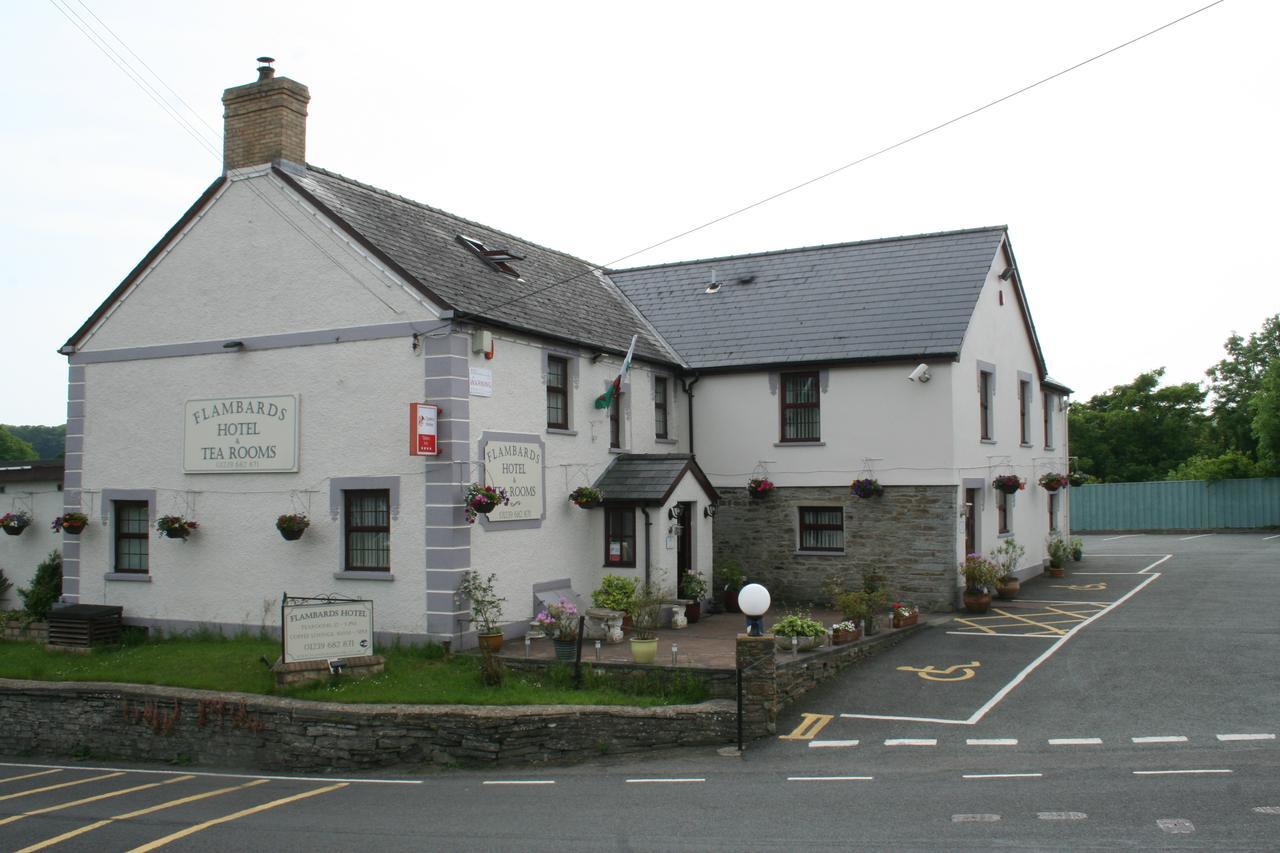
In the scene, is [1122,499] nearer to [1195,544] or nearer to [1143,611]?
[1195,544]

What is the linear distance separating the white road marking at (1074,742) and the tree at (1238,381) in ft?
167

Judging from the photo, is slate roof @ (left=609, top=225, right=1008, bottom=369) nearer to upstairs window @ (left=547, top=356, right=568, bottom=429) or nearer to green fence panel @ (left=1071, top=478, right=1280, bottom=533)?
upstairs window @ (left=547, top=356, right=568, bottom=429)

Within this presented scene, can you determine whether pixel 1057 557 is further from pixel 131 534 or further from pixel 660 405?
pixel 131 534

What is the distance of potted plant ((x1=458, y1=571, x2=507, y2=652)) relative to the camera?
653 inches

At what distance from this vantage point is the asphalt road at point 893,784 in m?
9.66

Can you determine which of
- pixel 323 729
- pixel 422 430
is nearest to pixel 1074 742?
pixel 323 729

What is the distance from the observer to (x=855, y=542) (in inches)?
883

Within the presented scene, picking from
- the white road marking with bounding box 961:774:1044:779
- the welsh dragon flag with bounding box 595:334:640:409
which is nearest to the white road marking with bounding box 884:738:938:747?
the white road marking with bounding box 961:774:1044:779

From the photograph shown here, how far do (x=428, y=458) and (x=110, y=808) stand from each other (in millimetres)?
6742

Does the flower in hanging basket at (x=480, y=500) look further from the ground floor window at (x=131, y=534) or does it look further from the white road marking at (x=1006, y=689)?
the ground floor window at (x=131, y=534)

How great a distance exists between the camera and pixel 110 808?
12062 mm

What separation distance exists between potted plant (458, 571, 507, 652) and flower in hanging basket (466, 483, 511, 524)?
3.27 ft

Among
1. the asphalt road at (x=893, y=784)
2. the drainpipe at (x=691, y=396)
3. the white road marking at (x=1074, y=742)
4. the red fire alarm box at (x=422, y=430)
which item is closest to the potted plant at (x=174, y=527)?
the asphalt road at (x=893, y=784)

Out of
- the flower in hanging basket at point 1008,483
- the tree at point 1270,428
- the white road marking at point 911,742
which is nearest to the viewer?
the white road marking at point 911,742
